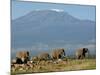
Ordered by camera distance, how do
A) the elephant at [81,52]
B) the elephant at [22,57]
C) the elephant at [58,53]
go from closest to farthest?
the elephant at [22,57], the elephant at [58,53], the elephant at [81,52]

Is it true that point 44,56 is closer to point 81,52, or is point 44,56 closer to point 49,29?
point 49,29

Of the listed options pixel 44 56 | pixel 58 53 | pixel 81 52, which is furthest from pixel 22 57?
pixel 81 52

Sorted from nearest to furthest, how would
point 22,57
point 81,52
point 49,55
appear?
point 22,57, point 49,55, point 81,52

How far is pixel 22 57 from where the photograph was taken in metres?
2.57

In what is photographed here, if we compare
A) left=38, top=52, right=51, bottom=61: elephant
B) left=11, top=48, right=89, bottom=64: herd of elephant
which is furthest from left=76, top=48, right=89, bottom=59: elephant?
left=38, top=52, right=51, bottom=61: elephant

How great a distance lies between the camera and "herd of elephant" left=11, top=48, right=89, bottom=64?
2.56 m

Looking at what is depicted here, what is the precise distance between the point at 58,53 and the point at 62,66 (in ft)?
0.59

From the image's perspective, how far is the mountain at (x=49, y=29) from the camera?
256 centimetres

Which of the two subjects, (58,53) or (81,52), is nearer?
(58,53)

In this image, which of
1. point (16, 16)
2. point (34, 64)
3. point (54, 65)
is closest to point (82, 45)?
point (54, 65)

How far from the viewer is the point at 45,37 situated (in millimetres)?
2668

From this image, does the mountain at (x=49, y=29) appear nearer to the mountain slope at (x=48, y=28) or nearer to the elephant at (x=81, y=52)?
the mountain slope at (x=48, y=28)

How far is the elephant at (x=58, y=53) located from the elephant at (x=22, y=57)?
1.11 ft

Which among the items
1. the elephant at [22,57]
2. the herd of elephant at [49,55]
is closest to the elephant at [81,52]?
the herd of elephant at [49,55]
